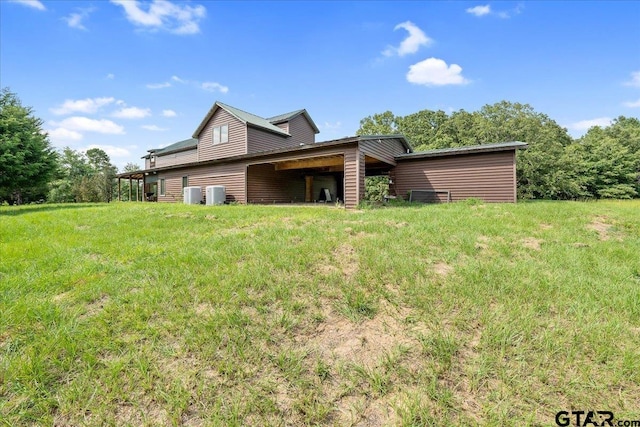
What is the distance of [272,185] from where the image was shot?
15.8 metres

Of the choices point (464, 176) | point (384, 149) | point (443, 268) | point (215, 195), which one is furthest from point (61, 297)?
point (464, 176)

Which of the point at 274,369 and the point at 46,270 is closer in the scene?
the point at 274,369

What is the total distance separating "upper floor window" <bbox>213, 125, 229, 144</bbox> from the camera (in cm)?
1738

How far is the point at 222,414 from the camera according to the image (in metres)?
1.59

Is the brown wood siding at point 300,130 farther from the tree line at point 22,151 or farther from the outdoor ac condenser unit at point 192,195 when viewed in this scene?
the tree line at point 22,151

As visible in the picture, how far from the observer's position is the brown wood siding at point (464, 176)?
1120cm

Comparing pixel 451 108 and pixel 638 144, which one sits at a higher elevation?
pixel 451 108

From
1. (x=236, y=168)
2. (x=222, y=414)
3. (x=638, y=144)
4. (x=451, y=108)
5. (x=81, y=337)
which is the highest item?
(x=451, y=108)

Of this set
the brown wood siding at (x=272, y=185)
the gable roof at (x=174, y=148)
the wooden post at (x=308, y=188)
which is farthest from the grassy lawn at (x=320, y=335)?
the gable roof at (x=174, y=148)

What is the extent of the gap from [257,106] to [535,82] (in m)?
18.7

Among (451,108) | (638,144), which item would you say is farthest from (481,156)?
(638,144)

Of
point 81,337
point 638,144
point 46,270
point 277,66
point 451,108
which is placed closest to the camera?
point 81,337

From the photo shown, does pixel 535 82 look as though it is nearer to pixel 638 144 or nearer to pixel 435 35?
pixel 435 35

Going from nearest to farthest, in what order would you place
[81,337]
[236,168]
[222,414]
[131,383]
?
[222,414] < [131,383] < [81,337] < [236,168]
